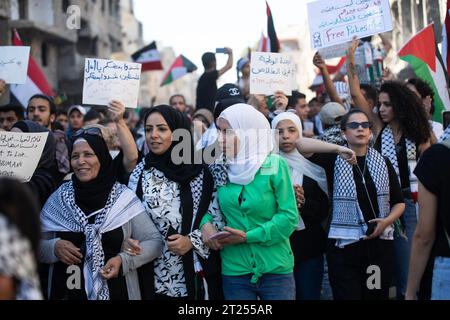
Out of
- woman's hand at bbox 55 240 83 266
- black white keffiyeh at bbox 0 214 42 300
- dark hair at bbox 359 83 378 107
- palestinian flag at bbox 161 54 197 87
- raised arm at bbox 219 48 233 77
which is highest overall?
palestinian flag at bbox 161 54 197 87

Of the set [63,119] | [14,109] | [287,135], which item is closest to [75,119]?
[63,119]

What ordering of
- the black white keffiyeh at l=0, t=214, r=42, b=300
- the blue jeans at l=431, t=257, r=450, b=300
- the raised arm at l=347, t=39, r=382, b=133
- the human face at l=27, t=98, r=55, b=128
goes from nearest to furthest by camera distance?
the black white keffiyeh at l=0, t=214, r=42, b=300 < the blue jeans at l=431, t=257, r=450, b=300 < the raised arm at l=347, t=39, r=382, b=133 < the human face at l=27, t=98, r=55, b=128

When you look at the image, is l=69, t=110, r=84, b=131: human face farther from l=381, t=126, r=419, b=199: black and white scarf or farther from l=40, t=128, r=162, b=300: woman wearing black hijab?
l=381, t=126, r=419, b=199: black and white scarf

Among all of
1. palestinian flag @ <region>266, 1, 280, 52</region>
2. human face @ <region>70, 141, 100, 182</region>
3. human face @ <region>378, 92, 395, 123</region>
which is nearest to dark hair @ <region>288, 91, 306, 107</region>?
palestinian flag @ <region>266, 1, 280, 52</region>

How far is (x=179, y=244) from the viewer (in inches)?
174

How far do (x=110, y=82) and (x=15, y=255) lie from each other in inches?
141

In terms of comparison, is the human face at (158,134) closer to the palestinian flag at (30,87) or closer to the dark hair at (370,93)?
the dark hair at (370,93)

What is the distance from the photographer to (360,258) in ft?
16.4

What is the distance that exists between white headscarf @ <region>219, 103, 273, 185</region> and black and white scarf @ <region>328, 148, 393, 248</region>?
815mm

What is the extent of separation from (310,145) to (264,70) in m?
1.68

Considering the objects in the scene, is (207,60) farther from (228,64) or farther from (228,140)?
(228,140)

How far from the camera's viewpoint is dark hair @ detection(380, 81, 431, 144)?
18.4 feet
